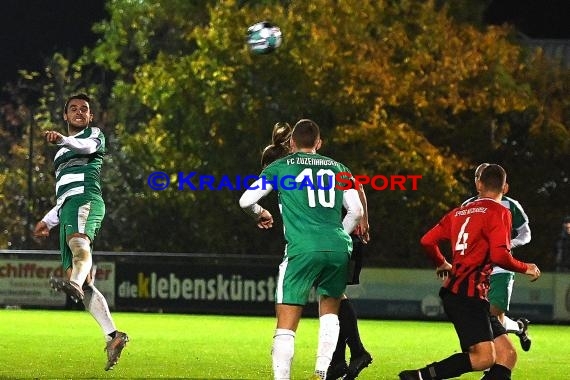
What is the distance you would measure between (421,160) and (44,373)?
965 inches

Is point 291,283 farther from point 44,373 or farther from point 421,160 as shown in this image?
point 421,160

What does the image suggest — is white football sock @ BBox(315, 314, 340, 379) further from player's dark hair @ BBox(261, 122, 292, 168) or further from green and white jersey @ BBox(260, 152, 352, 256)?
player's dark hair @ BBox(261, 122, 292, 168)

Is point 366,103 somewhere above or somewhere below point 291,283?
above

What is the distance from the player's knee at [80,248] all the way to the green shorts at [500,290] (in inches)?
169

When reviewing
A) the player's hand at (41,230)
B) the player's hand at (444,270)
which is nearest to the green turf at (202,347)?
the player's hand at (41,230)

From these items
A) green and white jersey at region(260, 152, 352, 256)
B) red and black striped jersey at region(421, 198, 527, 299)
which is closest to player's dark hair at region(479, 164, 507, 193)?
red and black striped jersey at region(421, 198, 527, 299)

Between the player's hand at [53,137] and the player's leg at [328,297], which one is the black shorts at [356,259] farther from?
the player's hand at [53,137]

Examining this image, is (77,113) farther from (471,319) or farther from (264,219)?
(471,319)

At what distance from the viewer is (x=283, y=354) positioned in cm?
1005

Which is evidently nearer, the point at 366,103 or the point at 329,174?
the point at 329,174

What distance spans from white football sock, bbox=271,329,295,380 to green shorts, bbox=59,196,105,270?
3.42 metres

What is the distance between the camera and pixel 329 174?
10.3 meters

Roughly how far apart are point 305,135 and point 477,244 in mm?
1531

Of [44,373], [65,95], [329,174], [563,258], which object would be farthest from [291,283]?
[65,95]
